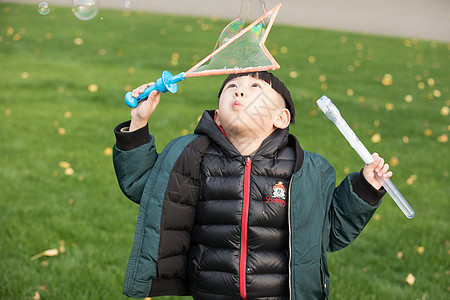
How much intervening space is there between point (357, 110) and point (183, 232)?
454cm

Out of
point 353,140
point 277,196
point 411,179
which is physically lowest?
point 411,179

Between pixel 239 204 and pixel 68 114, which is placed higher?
pixel 239 204

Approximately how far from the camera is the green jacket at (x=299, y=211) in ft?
6.81

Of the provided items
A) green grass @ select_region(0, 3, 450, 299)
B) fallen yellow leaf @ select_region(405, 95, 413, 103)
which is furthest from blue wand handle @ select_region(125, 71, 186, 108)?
fallen yellow leaf @ select_region(405, 95, 413, 103)

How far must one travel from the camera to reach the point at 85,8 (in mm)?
2719

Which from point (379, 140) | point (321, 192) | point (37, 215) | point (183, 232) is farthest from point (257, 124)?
point (379, 140)

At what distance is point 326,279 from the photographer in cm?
219

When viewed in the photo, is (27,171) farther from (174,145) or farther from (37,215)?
(174,145)

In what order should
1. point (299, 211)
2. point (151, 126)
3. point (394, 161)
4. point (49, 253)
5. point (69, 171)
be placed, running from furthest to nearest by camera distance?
point (151, 126)
point (394, 161)
point (69, 171)
point (49, 253)
point (299, 211)

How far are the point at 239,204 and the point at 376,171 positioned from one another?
1.80ft

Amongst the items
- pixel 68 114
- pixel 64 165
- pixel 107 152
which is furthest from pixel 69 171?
pixel 68 114

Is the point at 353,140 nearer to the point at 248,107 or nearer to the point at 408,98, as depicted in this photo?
the point at 248,107

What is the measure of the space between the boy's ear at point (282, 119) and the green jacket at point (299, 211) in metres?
0.14

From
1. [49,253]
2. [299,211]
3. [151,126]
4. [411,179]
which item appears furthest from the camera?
[151,126]
